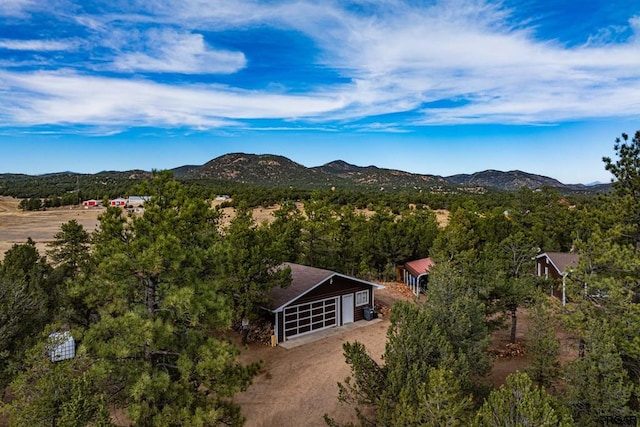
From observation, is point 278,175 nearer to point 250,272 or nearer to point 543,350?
point 250,272

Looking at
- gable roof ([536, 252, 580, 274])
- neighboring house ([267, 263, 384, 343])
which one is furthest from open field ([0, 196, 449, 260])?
neighboring house ([267, 263, 384, 343])

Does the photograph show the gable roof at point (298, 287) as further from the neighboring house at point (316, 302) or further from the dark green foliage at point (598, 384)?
the dark green foliage at point (598, 384)

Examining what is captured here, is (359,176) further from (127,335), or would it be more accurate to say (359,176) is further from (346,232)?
(127,335)

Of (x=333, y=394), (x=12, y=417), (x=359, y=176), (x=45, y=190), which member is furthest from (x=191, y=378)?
(x=359, y=176)

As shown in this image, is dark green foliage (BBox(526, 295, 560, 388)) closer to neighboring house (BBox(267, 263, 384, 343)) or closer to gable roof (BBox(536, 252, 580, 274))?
neighboring house (BBox(267, 263, 384, 343))

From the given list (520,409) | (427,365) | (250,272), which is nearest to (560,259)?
(250,272)

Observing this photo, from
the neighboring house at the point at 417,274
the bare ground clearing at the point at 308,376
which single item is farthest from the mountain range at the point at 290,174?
the bare ground clearing at the point at 308,376
